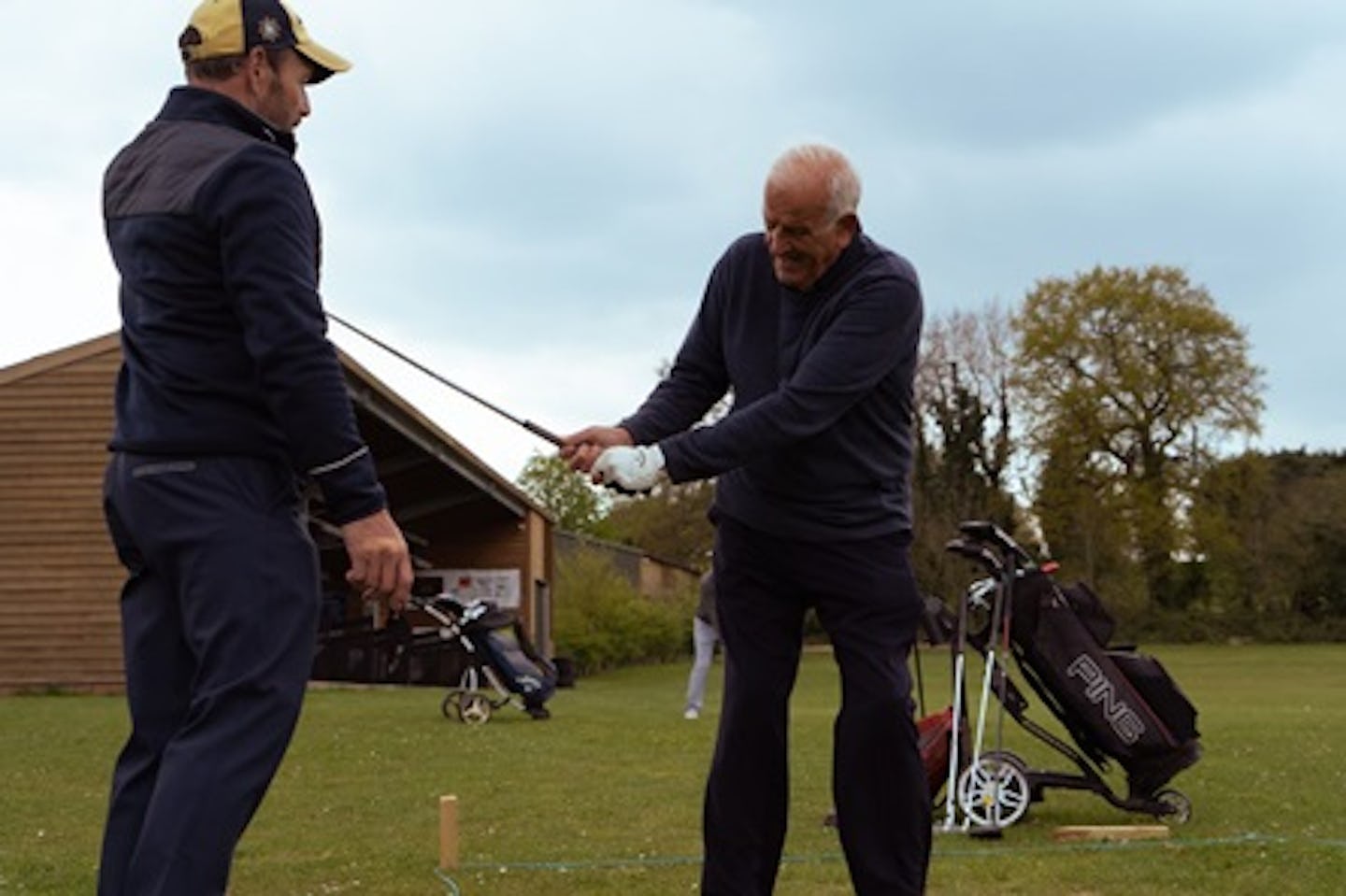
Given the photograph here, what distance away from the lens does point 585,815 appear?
27.9 feet

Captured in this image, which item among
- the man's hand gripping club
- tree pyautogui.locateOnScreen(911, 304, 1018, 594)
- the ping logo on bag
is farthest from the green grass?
tree pyautogui.locateOnScreen(911, 304, 1018, 594)

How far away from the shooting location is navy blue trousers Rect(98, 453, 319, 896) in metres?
3.49

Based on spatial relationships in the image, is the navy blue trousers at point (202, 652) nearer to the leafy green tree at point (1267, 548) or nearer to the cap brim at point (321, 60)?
the cap brim at point (321, 60)

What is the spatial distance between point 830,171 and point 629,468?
87cm

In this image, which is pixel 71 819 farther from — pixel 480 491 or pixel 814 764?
pixel 480 491

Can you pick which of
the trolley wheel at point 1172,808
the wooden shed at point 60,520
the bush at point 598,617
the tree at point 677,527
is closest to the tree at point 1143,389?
the tree at point 677,527

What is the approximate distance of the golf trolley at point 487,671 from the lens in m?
16.5

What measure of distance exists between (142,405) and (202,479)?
24 cm

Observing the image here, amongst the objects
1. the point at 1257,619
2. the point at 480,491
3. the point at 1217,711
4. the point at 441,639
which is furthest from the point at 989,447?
the point at 1217,711

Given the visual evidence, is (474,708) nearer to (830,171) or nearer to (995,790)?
(995,790)

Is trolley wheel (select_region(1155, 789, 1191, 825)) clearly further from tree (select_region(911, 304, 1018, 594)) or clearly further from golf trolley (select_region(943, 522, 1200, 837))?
tree (select_region(911, 304, 1018, 594))

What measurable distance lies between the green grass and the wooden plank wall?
8.33m

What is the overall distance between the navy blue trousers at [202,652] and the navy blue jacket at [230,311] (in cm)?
9

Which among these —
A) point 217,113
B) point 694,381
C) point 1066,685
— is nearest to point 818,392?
point 694,381
